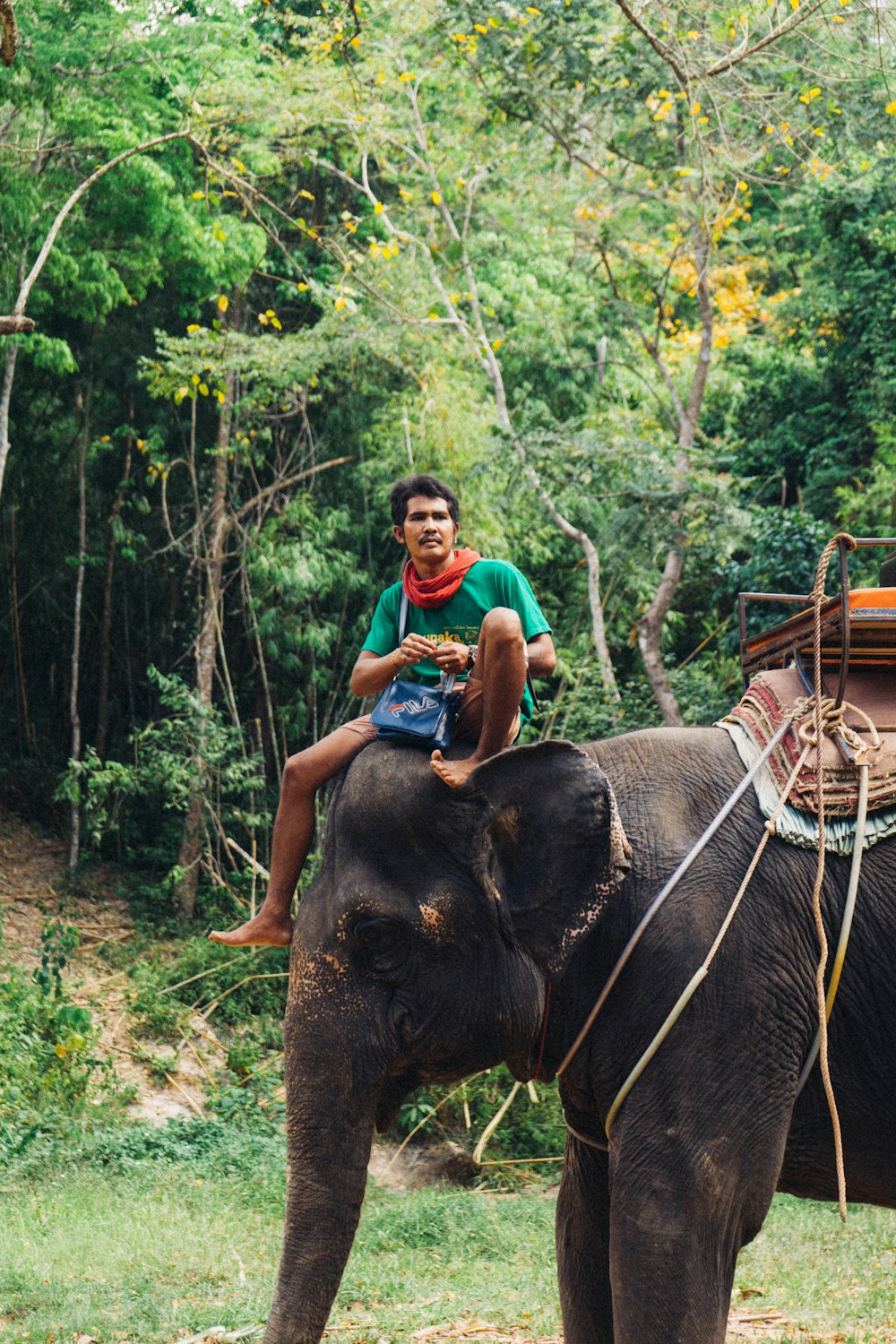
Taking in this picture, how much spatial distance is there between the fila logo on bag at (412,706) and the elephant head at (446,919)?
0.11 m

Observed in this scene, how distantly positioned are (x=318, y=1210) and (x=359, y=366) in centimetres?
890

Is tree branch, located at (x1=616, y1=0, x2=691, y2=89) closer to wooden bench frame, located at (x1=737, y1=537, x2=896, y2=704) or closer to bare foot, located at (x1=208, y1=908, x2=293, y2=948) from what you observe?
wooden bench frame, located at (x1=737, y1=537, x2=896, y2=704)

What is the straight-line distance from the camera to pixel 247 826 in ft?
33.8

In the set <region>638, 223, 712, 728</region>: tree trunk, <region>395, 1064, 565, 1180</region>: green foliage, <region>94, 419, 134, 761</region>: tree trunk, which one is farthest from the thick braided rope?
<region>94, 419, 134, 761</region>: tree trunk

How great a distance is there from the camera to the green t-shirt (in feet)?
9.37

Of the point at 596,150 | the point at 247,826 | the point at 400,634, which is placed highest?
the point at 596,150

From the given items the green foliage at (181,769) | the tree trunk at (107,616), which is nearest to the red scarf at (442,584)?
the green foliage at (181,769)

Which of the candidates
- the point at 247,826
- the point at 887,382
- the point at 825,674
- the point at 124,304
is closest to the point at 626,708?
the point at 247,826

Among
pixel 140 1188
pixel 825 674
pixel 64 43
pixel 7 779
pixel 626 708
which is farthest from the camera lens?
pixel 7 779

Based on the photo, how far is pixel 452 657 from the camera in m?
2.66

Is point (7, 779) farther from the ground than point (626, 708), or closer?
closer

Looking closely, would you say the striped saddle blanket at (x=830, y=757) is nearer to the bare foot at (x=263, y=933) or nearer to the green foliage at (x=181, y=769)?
the bare foot at (x=263, y=933)

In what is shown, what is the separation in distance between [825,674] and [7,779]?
34.9ft

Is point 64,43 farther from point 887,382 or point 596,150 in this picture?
point 887,382
